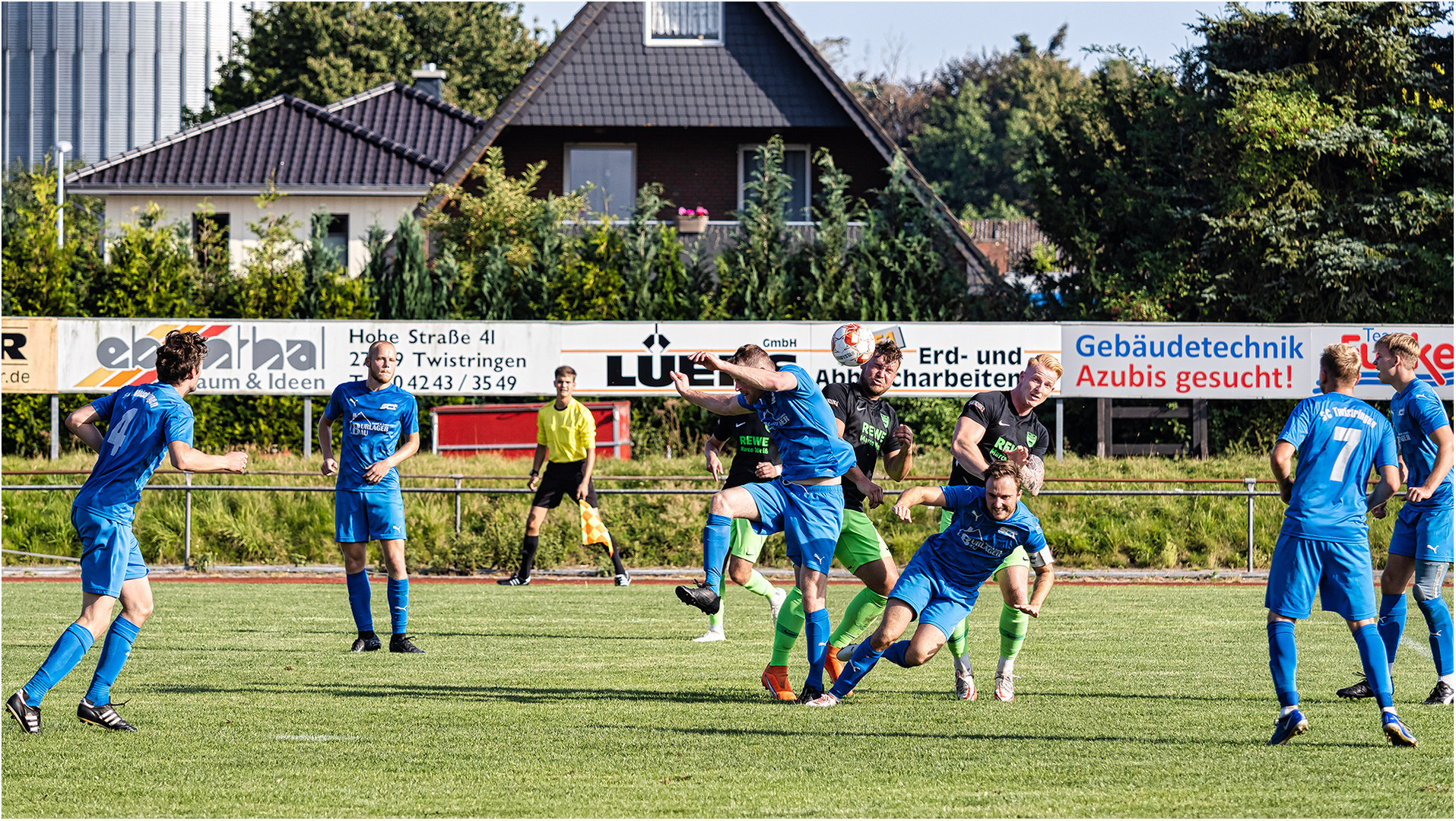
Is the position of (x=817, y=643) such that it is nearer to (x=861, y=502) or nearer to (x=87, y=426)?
(x=861, y=502)

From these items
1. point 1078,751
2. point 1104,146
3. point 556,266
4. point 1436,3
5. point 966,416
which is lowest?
point 1078,751

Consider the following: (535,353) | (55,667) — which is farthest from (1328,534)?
(535,353)

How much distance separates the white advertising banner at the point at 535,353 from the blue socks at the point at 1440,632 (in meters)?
12.6

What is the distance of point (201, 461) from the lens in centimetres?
704

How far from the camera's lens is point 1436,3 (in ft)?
83.2

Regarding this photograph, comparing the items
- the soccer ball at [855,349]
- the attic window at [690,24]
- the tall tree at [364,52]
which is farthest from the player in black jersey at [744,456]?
the tall tree at [364,52]

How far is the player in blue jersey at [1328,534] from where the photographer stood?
23.0ft

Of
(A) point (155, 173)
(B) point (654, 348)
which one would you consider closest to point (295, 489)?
(B) point (654, 348)

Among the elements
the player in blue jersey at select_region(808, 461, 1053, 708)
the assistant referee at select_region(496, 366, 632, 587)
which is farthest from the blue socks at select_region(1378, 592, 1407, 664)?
the assistant referee at select_region(496, 366, 632, 587)

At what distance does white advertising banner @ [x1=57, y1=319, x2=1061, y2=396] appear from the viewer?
2105 centimetres

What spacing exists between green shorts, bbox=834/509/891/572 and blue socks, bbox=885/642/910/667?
858 millimetres

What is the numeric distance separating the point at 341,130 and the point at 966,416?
3480 cm

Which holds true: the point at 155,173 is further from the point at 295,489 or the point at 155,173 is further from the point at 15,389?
the point at 295,489

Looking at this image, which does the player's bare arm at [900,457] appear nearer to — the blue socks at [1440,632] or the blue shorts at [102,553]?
the blue socks at [1440,632]
